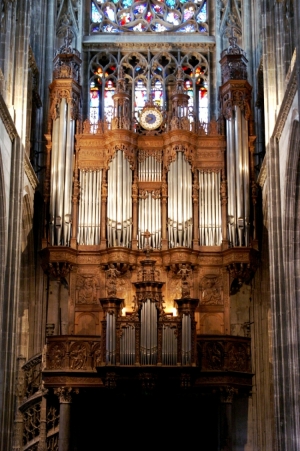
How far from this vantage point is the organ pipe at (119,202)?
2755cm

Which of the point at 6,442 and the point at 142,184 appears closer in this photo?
the point at 6,442

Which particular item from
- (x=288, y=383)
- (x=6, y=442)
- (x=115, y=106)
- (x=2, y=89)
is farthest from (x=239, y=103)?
(x=6, y=442)

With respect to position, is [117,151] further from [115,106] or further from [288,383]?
Answer: [288,383]

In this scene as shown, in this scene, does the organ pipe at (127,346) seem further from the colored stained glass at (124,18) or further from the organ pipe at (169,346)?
the colored stained glass at (124,18)

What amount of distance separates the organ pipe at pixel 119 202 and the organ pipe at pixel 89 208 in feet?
1.26

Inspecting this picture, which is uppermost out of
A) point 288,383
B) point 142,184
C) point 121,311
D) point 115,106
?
point 115,106

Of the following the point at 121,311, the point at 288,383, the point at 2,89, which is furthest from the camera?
the point at 121,311

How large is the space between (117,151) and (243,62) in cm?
487

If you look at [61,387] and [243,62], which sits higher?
[243,62]

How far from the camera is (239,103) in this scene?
93.8 feet

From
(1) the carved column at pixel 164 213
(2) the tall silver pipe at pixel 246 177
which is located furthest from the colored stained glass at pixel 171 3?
(1) the carved column at pixel 164 213

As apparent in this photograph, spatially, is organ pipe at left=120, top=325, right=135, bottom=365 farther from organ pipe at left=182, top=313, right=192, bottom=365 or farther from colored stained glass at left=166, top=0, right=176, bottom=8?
colored stained glass at left=166, top=0, right=176, bottom=8

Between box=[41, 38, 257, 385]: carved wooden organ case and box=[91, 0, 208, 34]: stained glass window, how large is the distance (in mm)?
2883

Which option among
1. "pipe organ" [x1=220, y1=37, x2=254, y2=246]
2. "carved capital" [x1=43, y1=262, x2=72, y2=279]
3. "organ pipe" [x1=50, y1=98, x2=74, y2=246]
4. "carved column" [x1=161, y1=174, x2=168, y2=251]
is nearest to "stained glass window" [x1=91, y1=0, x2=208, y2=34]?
"pipe organ" [x1=220, y1=37, x2=254, y2=246]
